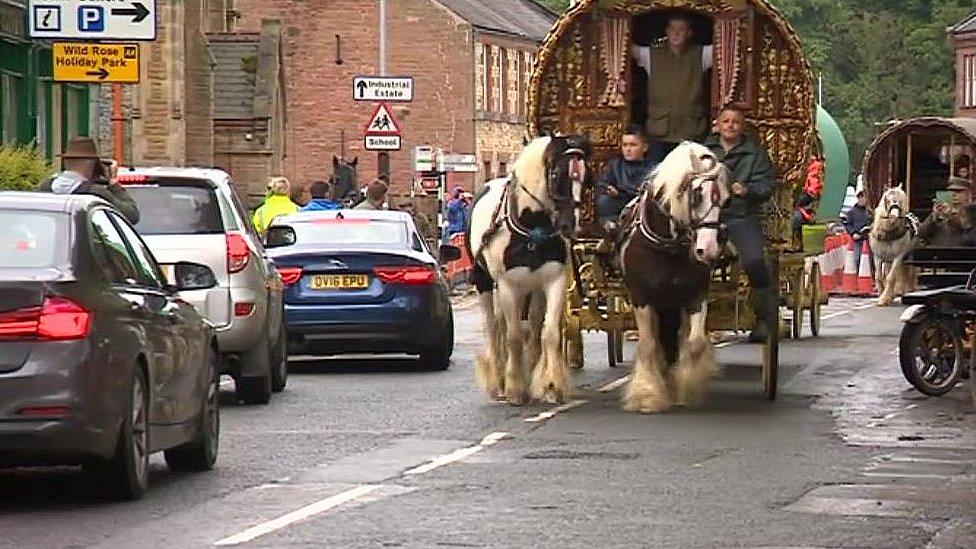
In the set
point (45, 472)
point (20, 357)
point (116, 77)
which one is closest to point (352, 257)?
point (116, 77)

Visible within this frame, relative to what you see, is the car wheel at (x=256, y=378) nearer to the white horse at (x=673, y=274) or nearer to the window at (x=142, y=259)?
the white horse at (x=673, y=274)

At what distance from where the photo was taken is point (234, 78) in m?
62.6

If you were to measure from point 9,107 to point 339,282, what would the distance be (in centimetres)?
1684

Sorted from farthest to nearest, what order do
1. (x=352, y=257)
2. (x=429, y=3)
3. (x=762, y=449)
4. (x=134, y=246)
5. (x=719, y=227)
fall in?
(x=429, y=3)
(x=352, y=257)
(x=719, y=227)
(x=762, y=449)
(x=134, y=246)

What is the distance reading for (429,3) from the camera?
8688 centimetres

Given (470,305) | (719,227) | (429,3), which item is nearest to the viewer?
(719,227)

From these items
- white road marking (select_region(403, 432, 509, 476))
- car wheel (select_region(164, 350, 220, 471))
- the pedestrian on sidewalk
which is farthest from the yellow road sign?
the pedestrian on sidewalk

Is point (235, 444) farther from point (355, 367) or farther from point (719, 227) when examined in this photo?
point (355, 367)

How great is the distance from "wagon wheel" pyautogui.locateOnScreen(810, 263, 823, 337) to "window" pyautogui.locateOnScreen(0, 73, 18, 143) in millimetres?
12869

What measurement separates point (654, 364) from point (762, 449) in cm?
296

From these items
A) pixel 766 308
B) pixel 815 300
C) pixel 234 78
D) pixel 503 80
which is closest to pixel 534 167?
pixel 766 308

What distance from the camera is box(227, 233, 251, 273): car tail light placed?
20328mm

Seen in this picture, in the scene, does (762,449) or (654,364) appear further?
(654,364)

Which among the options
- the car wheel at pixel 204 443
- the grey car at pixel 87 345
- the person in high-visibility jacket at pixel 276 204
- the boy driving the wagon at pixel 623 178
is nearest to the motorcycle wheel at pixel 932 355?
the boy driving the wagon at pixel 623 178
